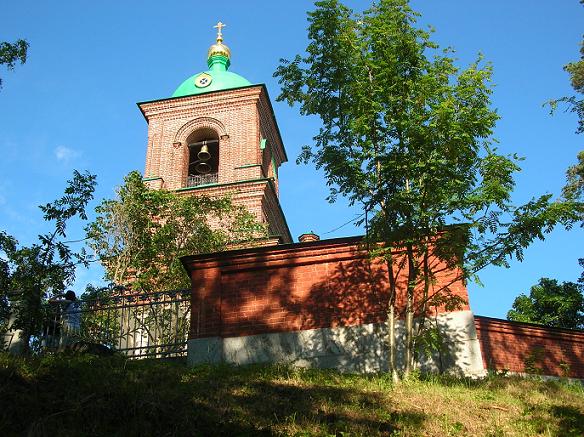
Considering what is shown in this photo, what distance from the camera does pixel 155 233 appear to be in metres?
19.0

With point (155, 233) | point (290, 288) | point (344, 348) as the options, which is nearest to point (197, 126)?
point (155, 233)

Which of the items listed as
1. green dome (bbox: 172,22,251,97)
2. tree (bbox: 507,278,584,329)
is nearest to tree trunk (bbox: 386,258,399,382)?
tree (bbox: 507,278,584,329)

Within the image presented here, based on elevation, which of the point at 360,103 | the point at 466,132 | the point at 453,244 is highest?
the point at 360,103

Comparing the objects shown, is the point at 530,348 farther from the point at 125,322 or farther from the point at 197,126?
the point at 197,126

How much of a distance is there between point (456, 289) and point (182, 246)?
11.0 meters

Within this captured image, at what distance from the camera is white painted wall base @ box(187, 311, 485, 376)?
9.47 m

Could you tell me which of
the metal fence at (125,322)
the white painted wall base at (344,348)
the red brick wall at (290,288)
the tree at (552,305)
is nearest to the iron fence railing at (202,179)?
the tree at (552,305)

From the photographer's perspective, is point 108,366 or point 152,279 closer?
point 108,366

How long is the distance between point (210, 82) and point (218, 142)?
3.49 metres

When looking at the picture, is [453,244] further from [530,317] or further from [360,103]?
[530,317]

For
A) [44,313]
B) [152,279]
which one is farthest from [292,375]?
[152,279]

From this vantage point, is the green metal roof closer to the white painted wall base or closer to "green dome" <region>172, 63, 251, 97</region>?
"green dome" <region>172, 63, 251, 97</region>

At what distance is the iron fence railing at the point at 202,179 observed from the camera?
1042 inches

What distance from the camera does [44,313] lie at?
10586 millimetres
